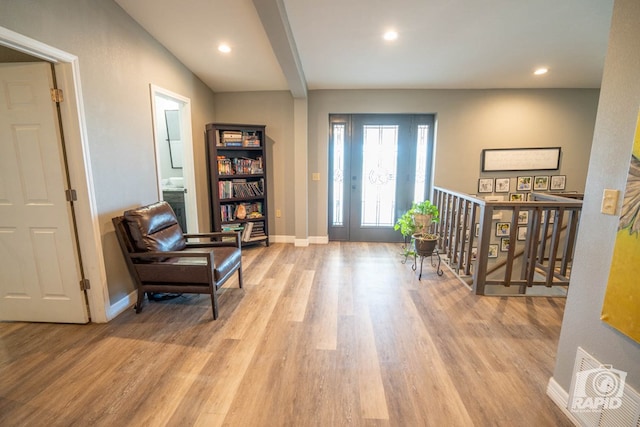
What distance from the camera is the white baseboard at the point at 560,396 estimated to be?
1.45 m

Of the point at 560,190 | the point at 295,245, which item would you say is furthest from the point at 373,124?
the point at 560,190

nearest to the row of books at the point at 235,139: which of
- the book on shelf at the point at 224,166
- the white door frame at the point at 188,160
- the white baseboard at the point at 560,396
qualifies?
the book on shelf at the point at 224,166

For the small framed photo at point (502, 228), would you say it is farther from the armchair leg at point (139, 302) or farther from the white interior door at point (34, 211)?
the white interior door at point (34, 211)

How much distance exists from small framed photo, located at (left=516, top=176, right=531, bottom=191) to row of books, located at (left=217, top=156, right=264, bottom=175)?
4.16m

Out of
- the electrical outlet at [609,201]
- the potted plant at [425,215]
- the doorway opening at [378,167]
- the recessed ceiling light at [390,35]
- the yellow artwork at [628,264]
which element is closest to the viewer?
the yellow artwork at [628,264]

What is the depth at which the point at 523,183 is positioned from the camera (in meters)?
4.43

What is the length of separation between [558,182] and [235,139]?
5.20 meters

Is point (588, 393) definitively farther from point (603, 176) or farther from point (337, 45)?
point (337, 45)

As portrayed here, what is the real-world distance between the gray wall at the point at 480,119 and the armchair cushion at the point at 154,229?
2.66m

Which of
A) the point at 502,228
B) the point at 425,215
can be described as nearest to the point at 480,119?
the point at 502,228

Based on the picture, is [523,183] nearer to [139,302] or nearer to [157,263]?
[157,263]

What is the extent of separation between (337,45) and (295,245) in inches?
117

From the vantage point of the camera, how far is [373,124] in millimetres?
4504

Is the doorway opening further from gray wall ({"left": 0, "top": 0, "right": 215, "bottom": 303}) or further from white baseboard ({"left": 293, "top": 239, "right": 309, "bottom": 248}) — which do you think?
gray wall ({"left": 0, "top": 0, "right": 215, "bottom": 303})
